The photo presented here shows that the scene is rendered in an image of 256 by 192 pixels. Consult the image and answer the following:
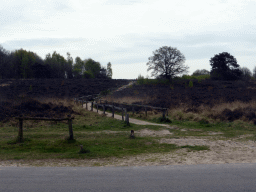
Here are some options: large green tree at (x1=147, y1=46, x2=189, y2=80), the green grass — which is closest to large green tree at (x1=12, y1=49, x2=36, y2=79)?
large green tree at (x1=147, y1=46, x2=189, y2=80)

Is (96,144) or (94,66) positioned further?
(94,66)

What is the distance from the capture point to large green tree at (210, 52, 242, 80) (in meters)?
67.1

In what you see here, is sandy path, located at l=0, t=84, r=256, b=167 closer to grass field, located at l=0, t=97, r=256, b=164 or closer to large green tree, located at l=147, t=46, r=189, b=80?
grass field, located at l=0, t=97, r=256, b=164

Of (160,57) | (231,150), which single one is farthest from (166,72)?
(231,150)

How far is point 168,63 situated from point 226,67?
18968 millimetres

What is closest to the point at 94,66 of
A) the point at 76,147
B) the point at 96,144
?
the point at 96,144

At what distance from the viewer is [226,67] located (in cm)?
6794

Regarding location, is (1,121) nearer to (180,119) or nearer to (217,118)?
(180,119)


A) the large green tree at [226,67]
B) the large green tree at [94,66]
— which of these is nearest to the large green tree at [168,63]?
the large green tree at [226,67]

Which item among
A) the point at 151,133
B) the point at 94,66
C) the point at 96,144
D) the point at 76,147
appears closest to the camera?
the point at 76,147

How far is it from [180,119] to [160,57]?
45390 millimetres

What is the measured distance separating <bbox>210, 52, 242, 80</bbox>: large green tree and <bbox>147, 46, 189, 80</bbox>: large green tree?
1258cm

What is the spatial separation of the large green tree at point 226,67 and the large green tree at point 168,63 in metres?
12.6

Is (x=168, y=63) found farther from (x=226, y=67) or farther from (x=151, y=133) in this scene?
(x=151, y=133)
